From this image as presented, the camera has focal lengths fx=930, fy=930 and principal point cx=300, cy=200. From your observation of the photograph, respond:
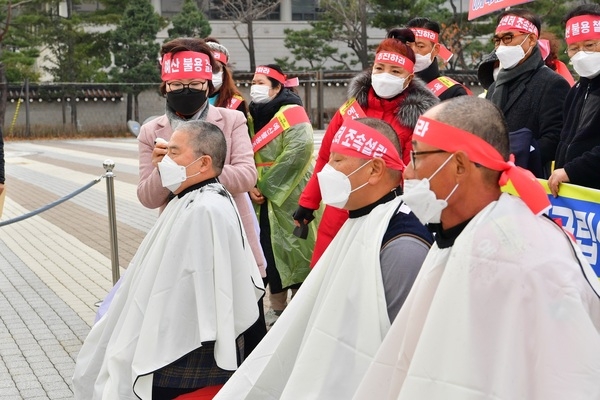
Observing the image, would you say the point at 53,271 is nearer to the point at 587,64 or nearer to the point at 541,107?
the point at 541,107

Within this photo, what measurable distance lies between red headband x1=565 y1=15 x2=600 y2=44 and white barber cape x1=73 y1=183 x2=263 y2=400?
208cm

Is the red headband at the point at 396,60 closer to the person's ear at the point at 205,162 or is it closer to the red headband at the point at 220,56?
the person's ear at the point at 205,162

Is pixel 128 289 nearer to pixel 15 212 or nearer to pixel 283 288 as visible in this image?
pixel 283 288

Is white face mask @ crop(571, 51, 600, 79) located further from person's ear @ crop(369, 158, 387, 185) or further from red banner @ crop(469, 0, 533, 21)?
person's ear @ crop(369, 158, 387, 185)

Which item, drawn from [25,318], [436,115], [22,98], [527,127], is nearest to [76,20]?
[22,98]

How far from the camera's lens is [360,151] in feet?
11.3

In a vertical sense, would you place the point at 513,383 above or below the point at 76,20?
below

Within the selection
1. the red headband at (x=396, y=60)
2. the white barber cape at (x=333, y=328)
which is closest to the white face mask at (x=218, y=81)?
the red headband at (x=396, y=60)

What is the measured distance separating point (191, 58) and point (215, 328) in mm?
1686

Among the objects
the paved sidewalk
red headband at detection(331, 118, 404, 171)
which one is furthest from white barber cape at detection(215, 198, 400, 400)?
the paved sidewalk

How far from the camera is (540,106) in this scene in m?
5.35

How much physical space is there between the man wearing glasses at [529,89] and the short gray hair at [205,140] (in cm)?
170

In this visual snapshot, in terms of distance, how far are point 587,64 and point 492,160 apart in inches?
108

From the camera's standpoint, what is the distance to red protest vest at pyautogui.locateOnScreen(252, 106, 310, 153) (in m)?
6.60
